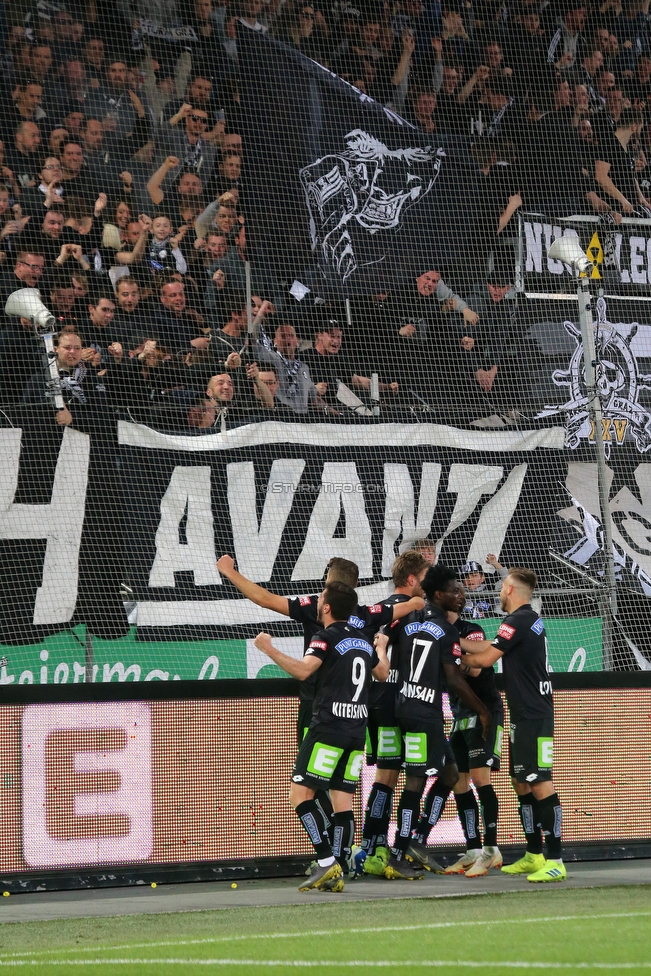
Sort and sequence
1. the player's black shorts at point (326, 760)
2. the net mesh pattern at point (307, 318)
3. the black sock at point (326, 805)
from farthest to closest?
the net mesh pattern at point (307, 318) < the black sock at point (326, 805) < the player's black shorts at point (326, 760)

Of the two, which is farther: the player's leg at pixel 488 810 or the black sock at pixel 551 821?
the player's leg at pixel 488 810

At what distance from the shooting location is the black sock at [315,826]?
595cm

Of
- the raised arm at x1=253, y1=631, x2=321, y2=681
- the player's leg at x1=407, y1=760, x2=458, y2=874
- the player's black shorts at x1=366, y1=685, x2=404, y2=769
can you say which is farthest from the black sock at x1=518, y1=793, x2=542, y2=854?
the raised arm at x1=253, y1=631, x2=321, y2=681

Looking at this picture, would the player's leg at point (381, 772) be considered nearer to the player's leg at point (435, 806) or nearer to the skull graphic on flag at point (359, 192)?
the player's leg at point (435, 806)

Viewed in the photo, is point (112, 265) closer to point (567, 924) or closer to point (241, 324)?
point (241, 324)

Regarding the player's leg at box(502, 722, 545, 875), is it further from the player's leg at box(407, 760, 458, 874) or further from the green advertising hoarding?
the green advertising hoarding

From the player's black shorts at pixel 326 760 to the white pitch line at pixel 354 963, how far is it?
1887 mm

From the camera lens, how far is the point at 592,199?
515 inches

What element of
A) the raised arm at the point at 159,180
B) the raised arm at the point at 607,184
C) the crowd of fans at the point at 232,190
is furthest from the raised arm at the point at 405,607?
the raised arm at the point at 607,184

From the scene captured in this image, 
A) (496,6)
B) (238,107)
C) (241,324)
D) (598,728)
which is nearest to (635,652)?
(598,728)

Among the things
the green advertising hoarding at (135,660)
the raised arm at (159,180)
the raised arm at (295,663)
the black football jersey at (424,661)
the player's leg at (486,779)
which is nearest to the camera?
the raised arm at (295,663)

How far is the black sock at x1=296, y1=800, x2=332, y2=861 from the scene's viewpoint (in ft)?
19.5

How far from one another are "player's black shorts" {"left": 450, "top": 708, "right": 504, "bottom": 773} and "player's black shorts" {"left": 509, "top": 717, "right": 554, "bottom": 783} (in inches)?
10.5

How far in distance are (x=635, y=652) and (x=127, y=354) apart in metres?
4.91
